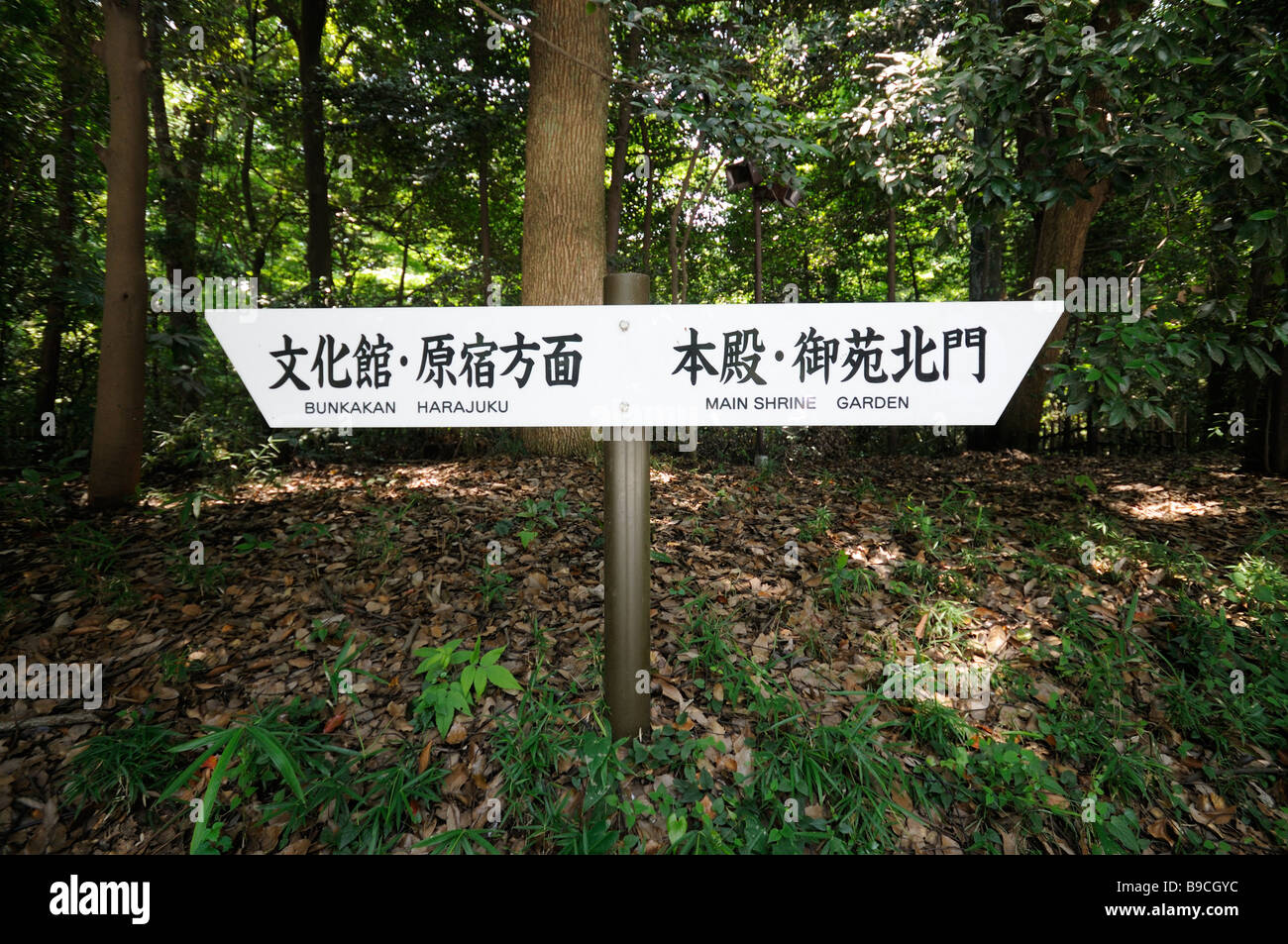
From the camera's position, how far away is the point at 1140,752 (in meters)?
2.32

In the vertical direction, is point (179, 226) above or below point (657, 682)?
above

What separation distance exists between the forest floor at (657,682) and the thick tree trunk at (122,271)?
1.52ft

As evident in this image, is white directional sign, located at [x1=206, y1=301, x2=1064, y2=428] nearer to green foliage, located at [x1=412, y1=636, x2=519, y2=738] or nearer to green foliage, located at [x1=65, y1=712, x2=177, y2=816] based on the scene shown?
green foliage, located at [x1=412, y1=636, x2=519, y2=738]

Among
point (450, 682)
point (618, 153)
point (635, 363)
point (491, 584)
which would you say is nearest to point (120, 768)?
point (450, 682)

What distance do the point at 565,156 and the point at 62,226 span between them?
4.61m

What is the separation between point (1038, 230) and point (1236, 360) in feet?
16.7

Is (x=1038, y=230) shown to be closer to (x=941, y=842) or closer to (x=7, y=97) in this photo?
(x=941, y=842)

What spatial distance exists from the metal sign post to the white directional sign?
4.1 inches

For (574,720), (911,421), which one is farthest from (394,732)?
(911,421)

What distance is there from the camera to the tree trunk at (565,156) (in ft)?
15.9

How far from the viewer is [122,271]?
3.86m

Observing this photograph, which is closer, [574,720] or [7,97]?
[574,720]

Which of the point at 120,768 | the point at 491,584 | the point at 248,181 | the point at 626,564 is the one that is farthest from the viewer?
the point at 248,181

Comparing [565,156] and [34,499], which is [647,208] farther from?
[34,499]
